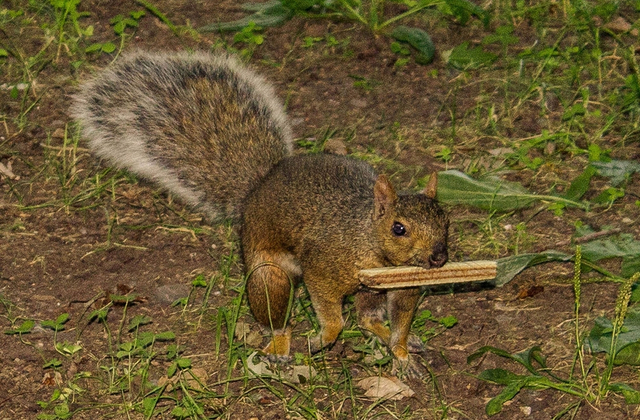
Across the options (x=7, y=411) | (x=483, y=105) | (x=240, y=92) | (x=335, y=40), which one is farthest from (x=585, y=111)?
(x=7, y=411)

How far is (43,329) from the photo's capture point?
3525mm

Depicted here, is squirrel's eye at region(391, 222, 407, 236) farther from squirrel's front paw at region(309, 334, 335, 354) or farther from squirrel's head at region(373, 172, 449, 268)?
squirrel's front paw at region(309, 334, 335, 354)

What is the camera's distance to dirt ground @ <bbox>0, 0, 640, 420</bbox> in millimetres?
3248

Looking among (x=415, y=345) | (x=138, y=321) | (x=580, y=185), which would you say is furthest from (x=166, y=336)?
(x=580, y=185)

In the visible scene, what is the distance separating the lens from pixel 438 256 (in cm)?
306

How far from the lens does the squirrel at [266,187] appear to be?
128 inches

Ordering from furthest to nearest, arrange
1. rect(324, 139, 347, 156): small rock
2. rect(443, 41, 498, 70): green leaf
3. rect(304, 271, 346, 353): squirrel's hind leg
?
rect(443, 41, 498, 70): green leaf, rect(324, 139, 347, 156): small rock, rect(304, 271, 346, 353): squirrel's hind leg

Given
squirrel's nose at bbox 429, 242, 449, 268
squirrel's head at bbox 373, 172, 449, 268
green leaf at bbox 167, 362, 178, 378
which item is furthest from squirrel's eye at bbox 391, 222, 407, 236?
green leaf at bbox 167, 362, 178, 378

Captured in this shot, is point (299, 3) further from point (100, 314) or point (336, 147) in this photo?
point (100, 314)

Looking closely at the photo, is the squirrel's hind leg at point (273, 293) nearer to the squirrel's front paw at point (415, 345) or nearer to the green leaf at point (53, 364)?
the squirrel's front paw at point (415, 345)

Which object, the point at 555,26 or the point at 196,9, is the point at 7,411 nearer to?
the point at 196,9

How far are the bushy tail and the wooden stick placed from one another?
2.52 ft

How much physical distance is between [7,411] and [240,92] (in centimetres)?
159

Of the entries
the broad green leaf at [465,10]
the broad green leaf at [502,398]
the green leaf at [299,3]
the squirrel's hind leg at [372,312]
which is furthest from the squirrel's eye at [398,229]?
the green leaf at [299,3]
